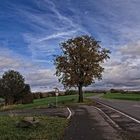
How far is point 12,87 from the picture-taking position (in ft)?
385

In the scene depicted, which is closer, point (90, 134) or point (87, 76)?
point (90, 134)

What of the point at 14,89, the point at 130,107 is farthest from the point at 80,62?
the point at 14,89

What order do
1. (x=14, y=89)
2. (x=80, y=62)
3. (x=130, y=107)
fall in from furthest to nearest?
(x=14, y=89), (x=80, y=62), (x=130, y=107)

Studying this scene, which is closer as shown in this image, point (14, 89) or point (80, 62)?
point (80, 62)

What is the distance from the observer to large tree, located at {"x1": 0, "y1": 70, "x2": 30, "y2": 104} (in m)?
116

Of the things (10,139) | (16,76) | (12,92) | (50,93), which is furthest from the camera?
(50,93)

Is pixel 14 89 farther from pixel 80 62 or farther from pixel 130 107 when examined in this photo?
pixel 130 107

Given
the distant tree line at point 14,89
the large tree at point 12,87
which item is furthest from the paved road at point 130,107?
the large tree at point 12,87

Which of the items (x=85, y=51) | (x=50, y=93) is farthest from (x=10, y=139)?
(x=50, y=93)

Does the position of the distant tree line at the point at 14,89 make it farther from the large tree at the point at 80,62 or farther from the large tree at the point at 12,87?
the large tree at the point at 80,62

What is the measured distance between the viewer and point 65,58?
7156 centimetres

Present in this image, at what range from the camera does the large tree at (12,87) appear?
116062 mm

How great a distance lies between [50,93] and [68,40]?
6747 cm

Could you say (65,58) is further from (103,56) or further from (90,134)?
(90,134)
